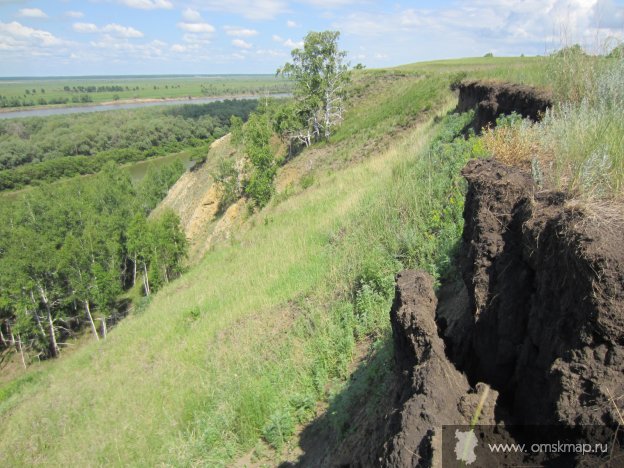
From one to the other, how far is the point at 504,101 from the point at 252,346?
780cm

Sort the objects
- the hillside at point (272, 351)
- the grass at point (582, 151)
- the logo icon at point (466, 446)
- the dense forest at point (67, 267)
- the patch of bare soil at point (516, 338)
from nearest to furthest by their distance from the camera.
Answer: the patch of bare soil at point (516, 338)
the logo icon at point (466, 446)
the grass at point (582, 151)
the hillside at point (272, 351)
the dense forest at point (67, 267)

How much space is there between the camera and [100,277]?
31203mm

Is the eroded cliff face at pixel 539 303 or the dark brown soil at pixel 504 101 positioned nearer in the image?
the eroded cliff face at pixel 539 303

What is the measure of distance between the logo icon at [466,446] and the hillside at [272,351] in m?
1.67

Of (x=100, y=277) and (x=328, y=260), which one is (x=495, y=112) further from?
(x=100, y=277)

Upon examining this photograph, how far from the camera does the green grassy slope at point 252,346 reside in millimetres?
5438

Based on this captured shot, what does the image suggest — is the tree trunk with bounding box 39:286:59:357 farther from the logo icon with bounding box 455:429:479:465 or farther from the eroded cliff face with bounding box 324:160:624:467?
the logo icon with bounding box 455:429:479:465

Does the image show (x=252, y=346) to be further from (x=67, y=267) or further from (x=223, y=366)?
(x=67, y=267)

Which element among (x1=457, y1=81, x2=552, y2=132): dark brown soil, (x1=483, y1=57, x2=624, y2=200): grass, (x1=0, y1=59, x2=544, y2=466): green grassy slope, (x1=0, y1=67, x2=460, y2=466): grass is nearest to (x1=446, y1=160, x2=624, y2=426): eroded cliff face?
(x1=483, y1=57, x2=624, y2=200): grass

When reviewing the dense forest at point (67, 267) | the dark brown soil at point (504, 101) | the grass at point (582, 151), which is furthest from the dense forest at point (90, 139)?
the grass at point (582, 151)

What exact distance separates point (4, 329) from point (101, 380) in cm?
3625

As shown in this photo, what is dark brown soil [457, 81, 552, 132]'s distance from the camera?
299 inches

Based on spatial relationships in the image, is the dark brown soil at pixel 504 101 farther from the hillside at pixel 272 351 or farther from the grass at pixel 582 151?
the grass at pixel 582 151

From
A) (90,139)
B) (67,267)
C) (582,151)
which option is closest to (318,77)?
(67,267)
